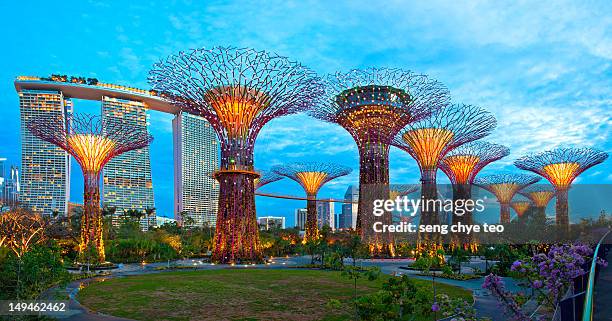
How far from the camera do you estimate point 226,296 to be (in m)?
16.5

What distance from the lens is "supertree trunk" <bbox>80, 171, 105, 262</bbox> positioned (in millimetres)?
29184

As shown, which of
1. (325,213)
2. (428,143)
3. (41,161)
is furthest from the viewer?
(325,213)

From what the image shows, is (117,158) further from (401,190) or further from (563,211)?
(563,211)

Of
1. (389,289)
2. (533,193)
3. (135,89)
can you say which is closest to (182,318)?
(389,289)

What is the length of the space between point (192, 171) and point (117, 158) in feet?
70.1

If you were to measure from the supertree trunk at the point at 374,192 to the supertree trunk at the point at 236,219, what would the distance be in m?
9.95

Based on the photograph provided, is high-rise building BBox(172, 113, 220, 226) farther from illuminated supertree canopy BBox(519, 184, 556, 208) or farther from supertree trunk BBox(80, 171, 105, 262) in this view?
supertree trunk BBox(80, 171, 105, 262)

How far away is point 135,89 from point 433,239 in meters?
84.2

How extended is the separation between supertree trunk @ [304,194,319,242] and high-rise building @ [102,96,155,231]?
50.2 m

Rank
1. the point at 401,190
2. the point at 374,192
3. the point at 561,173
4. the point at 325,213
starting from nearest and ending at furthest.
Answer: the point at 374,192 < the point at 561,173 < the point at 401,190 < the point at 325,213

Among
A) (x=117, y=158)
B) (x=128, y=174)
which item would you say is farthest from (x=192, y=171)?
(x=117, y=158)

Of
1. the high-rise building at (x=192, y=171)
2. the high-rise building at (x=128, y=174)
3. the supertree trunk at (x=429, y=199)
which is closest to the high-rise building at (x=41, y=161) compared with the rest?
the high-rise building at (x=128, y=174)

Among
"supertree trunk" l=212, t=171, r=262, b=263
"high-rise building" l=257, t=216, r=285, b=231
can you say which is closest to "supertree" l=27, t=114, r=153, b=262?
"supertree trunk" l=212, t=171, r=262, b=263

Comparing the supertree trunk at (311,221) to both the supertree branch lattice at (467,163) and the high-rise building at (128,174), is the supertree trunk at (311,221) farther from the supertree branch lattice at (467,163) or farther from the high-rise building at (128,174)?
the high-rise building at (128,174)
